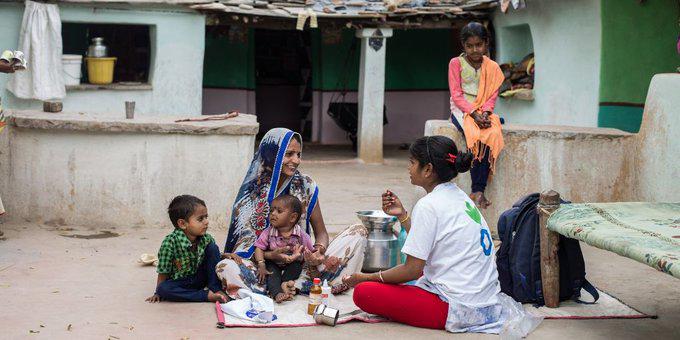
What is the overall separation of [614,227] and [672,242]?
417mm

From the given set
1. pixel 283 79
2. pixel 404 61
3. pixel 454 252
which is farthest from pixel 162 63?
pixel 454 252

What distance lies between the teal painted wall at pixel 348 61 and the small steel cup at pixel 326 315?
39.5 feet

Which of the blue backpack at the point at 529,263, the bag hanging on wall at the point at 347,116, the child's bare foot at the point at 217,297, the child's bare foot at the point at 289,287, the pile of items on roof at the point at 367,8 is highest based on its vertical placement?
the pile of items on roof at the point at 367,8

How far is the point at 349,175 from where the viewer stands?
13.4 meters

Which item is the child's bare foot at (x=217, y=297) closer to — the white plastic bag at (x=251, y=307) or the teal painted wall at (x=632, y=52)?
the white plastic bag at (x=251, y=307)

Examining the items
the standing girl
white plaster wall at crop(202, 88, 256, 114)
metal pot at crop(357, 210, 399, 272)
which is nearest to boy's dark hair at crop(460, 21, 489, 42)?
the standing girl

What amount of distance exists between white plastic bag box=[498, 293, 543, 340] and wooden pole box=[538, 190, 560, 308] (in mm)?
254

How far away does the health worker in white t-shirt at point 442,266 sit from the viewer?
503cm

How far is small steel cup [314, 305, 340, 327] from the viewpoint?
5.27 meters

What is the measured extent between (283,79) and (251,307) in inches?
510

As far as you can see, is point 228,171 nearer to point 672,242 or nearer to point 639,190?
point 639,190

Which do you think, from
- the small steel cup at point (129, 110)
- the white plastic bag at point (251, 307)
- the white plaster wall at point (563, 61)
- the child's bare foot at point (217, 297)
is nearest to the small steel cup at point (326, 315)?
the white plastic bag at point (251, 307)

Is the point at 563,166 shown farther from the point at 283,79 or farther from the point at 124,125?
the point at 283,79

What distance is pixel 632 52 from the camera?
10.8 m
